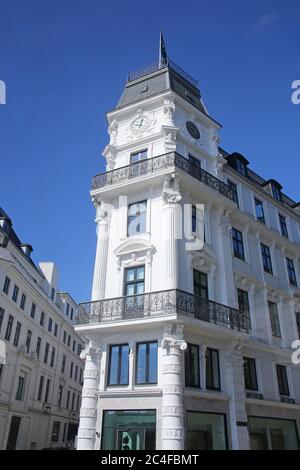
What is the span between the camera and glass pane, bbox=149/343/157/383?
13.7m

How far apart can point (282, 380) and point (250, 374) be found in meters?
2.67

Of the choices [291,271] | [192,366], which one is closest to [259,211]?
[291,271]

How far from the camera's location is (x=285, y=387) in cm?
1842

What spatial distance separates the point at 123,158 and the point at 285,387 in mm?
14168

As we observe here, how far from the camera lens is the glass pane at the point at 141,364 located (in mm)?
13846

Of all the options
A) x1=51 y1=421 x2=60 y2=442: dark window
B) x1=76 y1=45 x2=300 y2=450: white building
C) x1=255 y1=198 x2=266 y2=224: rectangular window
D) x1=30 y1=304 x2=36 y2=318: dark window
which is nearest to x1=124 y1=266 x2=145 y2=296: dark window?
x1=76 y1=45 x2=300 y2=450: white building

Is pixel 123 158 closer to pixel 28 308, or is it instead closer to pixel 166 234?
pixel 166 234

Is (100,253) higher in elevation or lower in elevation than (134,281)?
higher

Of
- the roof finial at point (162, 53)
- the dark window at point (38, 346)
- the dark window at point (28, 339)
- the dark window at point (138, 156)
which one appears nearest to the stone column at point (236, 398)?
the dark window at point (138, 156)

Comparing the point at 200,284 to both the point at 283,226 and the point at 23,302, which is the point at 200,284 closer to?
the point at 283,226

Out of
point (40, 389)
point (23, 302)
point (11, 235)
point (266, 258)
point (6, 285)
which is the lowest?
point (40, 389)

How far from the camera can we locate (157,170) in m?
17.1
